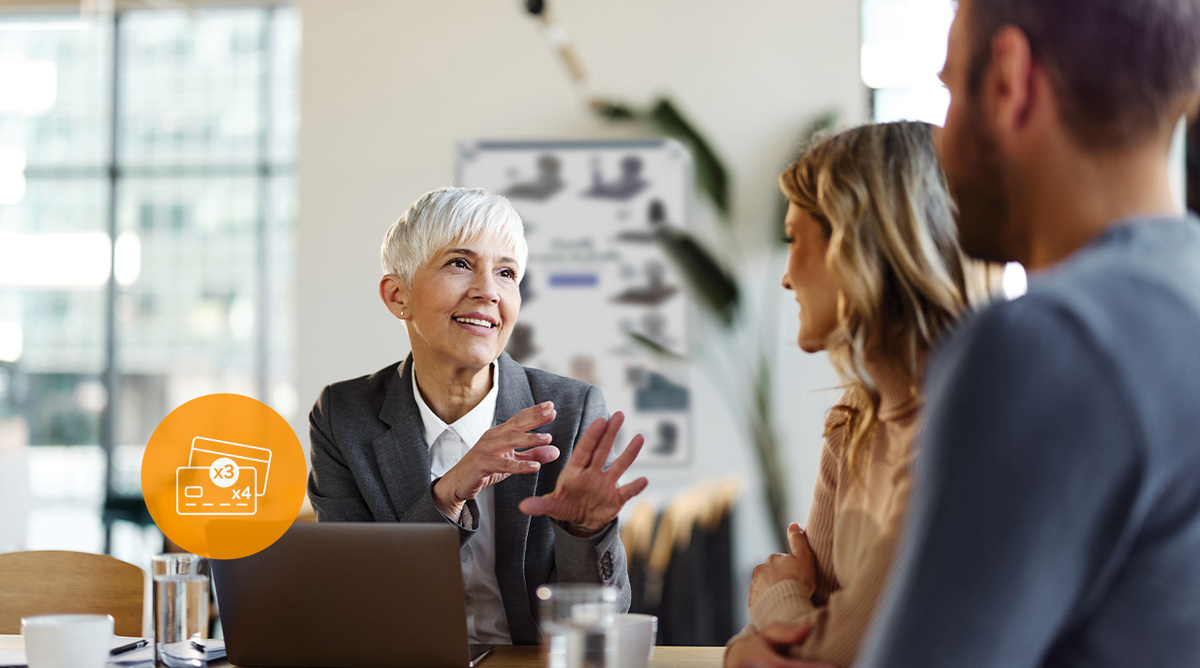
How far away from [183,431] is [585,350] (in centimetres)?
267

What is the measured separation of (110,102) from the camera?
5.47 meters

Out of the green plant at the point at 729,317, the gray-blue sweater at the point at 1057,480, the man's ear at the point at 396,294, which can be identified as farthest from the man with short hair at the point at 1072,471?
the green plant at the point at 729,317

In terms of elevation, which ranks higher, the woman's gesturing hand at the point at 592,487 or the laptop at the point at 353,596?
the woman's gesturing hand at the point at 592,487

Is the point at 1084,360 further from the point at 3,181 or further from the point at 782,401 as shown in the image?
the point at 3,181

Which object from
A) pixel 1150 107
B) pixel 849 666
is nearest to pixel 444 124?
pixel 849 666

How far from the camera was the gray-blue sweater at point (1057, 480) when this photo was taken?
54 centimetres

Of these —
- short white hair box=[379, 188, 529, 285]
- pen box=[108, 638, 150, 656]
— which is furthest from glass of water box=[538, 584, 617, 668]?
short white hair box=[379, 188, 529, 285]

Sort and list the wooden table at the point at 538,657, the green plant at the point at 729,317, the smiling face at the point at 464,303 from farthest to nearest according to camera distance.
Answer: the green plant at the point at 729,317, the smiling face at the point at 464,303, the wooden table at the point at 538,657

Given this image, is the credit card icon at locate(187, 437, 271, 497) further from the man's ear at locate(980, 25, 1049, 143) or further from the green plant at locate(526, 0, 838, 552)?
the green plant at locate(526, 0, 838, 552)

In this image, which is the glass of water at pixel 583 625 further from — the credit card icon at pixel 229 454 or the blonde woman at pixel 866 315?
the credit card icon at pixel 229 454

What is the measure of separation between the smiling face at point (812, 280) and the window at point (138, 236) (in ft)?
14.6

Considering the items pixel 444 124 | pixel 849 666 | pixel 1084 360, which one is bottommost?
pixel 849 666

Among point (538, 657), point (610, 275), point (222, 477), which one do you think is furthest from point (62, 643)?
point (610, 275)

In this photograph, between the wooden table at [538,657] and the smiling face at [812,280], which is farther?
the wooden table at [538,657]
